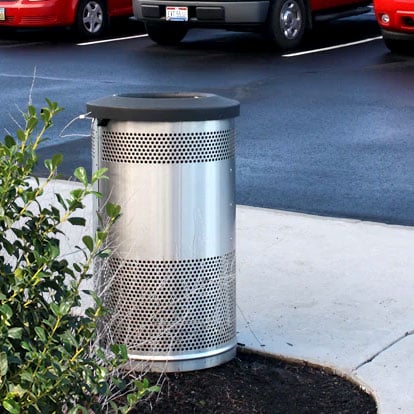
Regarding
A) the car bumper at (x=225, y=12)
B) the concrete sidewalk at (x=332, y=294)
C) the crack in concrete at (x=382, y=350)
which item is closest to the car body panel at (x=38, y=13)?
the car bumper at (x=225, y=12)

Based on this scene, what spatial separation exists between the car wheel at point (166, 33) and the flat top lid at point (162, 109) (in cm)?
1195

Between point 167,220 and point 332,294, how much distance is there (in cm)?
142

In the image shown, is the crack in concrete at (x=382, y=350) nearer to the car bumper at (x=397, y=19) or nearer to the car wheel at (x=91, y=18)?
the car bumper at (x=397, y=19)

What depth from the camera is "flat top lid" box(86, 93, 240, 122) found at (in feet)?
15.3

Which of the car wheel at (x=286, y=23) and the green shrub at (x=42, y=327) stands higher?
the green shrub at (x=42, y=327)

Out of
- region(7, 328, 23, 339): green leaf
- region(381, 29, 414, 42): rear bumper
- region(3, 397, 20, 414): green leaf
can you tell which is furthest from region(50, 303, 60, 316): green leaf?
region(381, 29, 414, 42): rear bumper

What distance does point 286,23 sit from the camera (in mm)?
16203

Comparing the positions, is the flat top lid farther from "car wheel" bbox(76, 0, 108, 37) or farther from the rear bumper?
"car wheel" bbox(76, 0, 108, 37)

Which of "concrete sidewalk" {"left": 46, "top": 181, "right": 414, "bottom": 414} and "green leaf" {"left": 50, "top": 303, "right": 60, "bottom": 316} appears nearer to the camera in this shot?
"green leaf" {"left": 50, "top": 303, "right": 60, "bottom": 316}

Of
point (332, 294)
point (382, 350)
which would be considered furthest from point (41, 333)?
point (332, 294)

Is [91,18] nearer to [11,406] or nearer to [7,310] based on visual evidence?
[7,310]

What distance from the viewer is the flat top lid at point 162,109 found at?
4.65m

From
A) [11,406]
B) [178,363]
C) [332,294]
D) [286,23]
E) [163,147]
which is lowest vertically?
[286,23]

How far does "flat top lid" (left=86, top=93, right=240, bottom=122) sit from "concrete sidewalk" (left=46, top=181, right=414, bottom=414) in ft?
3.40
